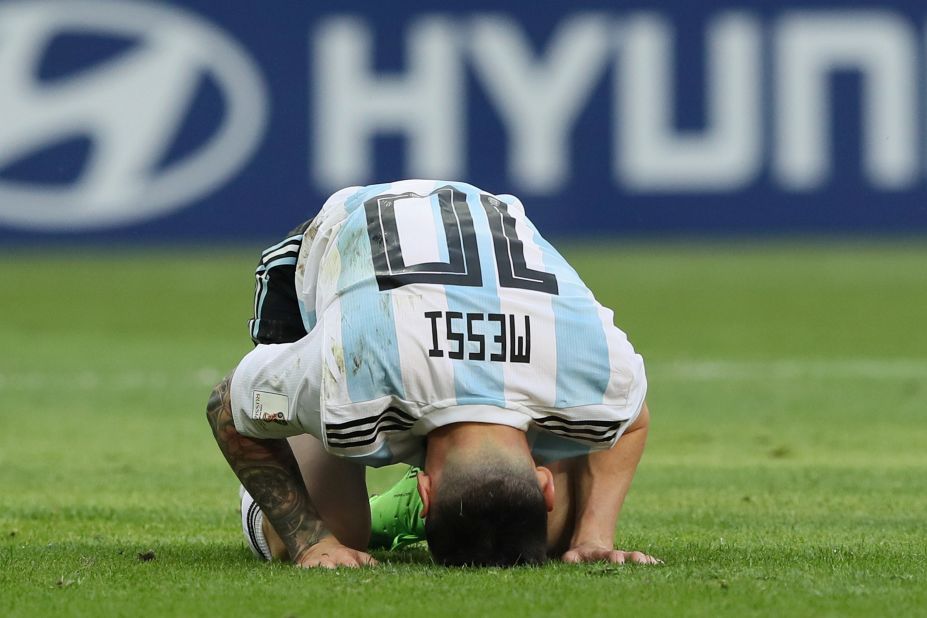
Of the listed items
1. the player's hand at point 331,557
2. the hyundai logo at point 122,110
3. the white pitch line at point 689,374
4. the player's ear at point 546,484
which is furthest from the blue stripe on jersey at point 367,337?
the hyundai logo at point 122,110

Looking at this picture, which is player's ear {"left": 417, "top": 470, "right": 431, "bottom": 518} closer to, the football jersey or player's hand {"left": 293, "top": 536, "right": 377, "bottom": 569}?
the football jersey

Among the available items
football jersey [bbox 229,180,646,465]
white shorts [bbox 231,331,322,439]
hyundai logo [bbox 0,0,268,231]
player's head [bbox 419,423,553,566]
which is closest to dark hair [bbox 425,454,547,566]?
player's head [bbox 419,423,553,566]

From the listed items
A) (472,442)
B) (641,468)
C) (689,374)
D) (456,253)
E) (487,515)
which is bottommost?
(689,374)

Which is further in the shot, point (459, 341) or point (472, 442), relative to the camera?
point (459, 341)

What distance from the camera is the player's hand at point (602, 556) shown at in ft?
13.4

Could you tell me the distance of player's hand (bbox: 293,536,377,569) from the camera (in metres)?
4.06

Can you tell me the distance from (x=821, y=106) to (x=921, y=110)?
88 centimetres

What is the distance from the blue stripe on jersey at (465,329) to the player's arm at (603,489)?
575mm

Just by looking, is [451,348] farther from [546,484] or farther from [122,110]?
[122,110]

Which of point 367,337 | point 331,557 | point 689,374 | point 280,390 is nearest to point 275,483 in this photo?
point 331,557

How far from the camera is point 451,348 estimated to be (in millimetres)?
3850

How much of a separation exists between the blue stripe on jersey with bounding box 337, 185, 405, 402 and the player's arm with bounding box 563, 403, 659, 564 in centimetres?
71

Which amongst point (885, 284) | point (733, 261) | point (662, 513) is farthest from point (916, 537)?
point (733, 261)

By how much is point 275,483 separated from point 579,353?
33.0 inches
